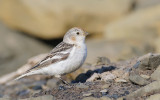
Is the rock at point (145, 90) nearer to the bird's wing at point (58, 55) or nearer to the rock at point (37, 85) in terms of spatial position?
the bird's wing at point (58, 55)

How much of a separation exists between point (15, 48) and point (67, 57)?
10864 millimetres

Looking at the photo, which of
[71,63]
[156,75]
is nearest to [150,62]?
[156,75]

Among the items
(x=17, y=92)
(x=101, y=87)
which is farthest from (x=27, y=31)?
(x=101, y=87)

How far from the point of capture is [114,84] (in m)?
8.27

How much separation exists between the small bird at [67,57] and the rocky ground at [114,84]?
412 mm

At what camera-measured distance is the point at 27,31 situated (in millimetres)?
20531

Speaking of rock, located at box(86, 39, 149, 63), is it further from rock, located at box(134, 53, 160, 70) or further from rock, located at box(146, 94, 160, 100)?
rock, located at box(146, 94, 160, 100)

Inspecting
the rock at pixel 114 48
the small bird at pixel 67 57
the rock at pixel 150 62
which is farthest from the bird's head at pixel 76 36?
Answer: the rock at pixel 114 48

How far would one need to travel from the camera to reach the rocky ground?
24.3 ft

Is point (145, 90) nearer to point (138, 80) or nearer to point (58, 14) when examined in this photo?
point (138, 80)

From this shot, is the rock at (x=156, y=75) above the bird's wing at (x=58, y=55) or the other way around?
the other way around

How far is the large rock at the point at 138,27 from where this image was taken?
17.8m

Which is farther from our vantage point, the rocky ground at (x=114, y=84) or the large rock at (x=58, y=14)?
the large rock at (x=58, y=14)

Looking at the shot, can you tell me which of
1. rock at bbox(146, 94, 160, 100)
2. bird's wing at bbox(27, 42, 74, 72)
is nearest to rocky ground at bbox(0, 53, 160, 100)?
rock at bbox(146, 94, 160, 100)
